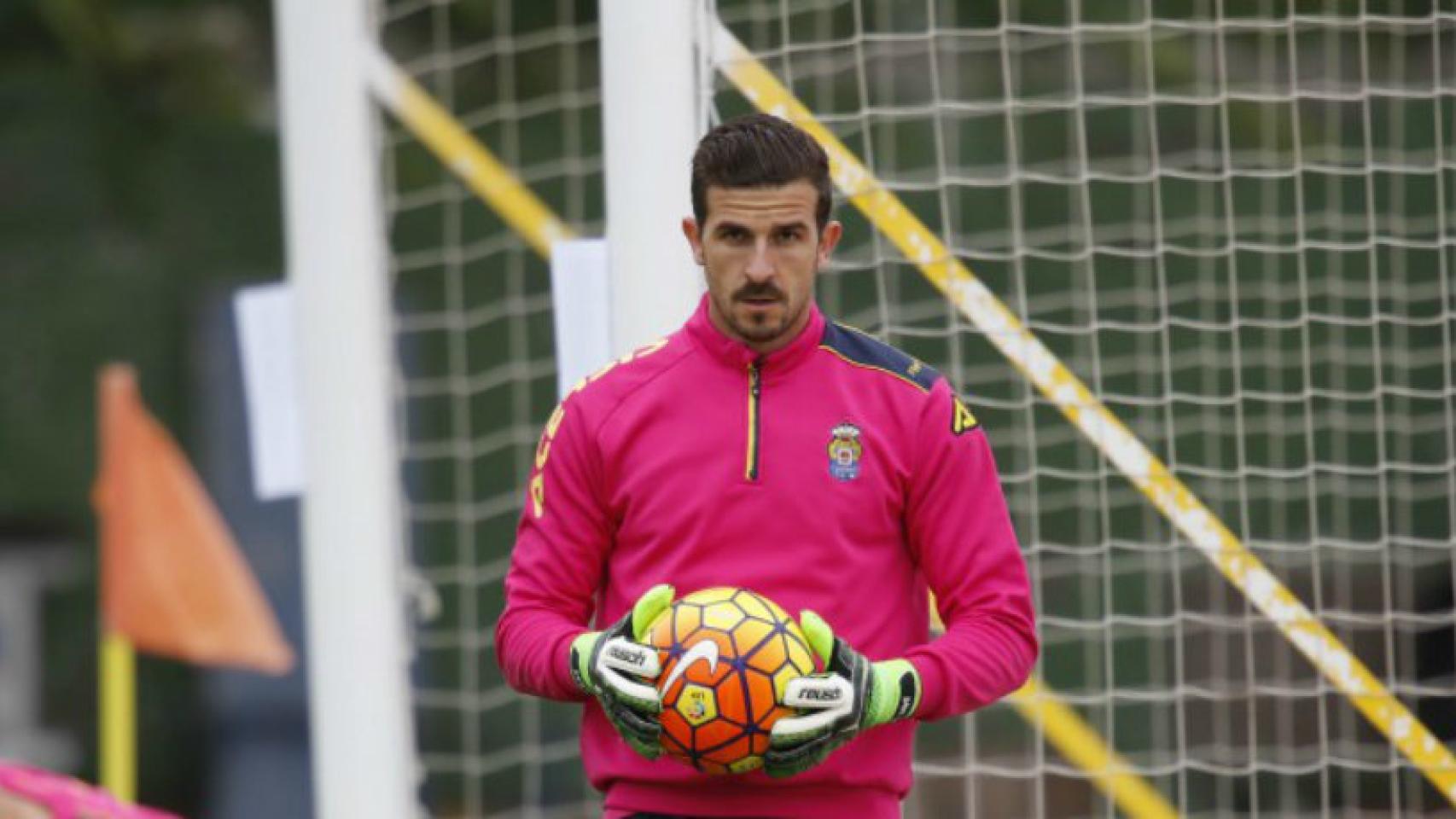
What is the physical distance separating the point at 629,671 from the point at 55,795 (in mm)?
878

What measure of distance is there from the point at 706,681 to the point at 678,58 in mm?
1714

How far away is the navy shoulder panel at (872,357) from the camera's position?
361 centimetres

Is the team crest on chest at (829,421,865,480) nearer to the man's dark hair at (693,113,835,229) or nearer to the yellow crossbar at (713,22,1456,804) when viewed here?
the man's dark hair at (693,113,835,229)

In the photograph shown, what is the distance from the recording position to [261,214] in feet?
36.7

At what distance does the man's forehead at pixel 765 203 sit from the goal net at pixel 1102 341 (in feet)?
6.97

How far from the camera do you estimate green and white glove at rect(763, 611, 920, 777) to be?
327cm

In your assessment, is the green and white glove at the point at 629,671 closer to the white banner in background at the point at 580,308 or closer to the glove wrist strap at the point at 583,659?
the glove wrist strap at the point at 583,659

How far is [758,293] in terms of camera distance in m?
3.48

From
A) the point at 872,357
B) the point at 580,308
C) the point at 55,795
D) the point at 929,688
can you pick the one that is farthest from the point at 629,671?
the point at 580,308

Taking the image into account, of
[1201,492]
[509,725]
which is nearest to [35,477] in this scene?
[509,725]

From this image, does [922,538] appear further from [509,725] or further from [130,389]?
[509,725]

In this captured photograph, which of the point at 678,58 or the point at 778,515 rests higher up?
the point at 678,58

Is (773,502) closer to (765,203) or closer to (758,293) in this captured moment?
(758,293)

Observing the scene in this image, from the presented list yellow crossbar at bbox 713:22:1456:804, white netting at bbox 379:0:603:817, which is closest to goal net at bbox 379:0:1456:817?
white netting at bbox 379:0:603:817
